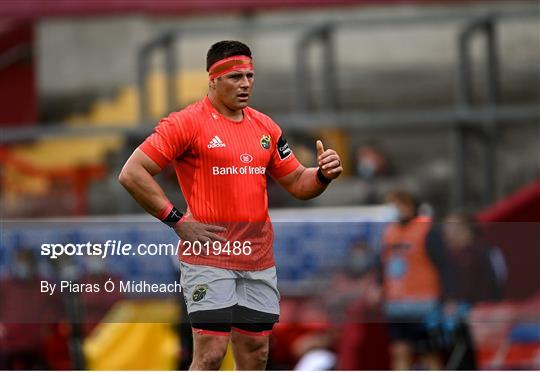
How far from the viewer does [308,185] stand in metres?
7.49

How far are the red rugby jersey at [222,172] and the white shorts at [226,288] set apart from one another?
41 millimetres

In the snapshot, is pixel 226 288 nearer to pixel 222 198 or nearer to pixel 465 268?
pixel 222 198

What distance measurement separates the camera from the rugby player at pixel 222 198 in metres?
7.23

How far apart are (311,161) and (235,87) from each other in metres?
7.75

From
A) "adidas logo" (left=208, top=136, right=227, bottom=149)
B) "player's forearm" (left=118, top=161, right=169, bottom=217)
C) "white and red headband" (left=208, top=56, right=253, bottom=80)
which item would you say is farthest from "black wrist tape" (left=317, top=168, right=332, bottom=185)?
"player's forearm" (left=118, top=161, right=169, bottom=217)

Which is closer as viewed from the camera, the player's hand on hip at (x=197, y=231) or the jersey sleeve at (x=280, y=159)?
the player's hand on hip at (x=197, y=231)

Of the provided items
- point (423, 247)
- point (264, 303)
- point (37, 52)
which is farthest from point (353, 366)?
point (37, 52)

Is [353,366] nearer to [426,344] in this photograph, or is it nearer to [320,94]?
[426,344]

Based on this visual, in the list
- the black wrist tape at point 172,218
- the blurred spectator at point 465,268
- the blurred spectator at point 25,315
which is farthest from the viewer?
the blurred spectator at point 465,268

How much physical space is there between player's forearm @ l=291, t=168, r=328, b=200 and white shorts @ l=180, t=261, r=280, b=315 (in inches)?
16.2

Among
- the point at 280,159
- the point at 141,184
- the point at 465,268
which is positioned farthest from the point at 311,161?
the point at 141,184

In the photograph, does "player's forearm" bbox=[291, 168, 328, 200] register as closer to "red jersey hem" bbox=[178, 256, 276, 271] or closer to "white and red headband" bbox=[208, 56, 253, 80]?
"red jersey hem" bbox=[178, 256, 276, 271]

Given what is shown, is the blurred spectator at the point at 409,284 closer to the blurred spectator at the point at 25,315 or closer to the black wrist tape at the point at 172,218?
the blurred spectator at the point at 25,315

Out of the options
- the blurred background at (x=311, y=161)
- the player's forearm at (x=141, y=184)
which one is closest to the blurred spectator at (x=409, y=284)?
the blurred background at (x=311, y=161)
